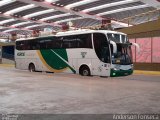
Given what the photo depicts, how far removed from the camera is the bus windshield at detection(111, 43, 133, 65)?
54.5ft

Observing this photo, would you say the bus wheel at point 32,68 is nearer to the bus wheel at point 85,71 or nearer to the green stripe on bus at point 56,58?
the green stripe on bus at point 56,58

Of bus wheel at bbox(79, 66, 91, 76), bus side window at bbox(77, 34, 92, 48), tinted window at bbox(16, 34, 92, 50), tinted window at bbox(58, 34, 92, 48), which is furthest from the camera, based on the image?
tinted window at bbox(16, 34, 92, 50)

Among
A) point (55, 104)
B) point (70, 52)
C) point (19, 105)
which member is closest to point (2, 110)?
point (19, 105)

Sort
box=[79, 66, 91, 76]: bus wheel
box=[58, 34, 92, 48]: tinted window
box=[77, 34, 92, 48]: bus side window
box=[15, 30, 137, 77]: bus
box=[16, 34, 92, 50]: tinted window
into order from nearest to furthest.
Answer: box=[15, 30, 137, 77]: bus
box=[77, 34, 92, 48]: bus side window
box=[58, 34, 92, 48]: tinted window
box=[79, 66, 91, 76]: bus wheel
box=[16, 34, 92, 50]: tinted window

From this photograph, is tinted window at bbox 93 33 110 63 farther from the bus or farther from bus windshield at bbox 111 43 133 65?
bus windshield at bbox 111 43 133 65

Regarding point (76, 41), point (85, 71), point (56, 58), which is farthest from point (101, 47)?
point (56, 58)

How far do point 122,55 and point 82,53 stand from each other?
3042 millimetres

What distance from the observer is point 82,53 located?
1873 centimetres

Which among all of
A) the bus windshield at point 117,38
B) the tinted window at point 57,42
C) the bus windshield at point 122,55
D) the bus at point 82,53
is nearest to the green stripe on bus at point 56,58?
the bus at point 82,53

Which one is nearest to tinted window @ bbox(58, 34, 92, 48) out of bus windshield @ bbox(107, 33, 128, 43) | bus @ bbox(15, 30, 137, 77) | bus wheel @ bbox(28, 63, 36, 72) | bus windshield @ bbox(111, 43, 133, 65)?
bus @ bbox(15, 30, 137, 77)

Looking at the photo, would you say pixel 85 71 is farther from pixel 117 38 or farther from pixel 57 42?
pixel 57 42

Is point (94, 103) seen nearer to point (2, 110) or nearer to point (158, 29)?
point (2, 110)

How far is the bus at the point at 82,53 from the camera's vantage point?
1672cm

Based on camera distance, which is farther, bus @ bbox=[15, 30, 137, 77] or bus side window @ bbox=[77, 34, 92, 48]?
bus side window @ bbox=[77, 34, 92, 48]
